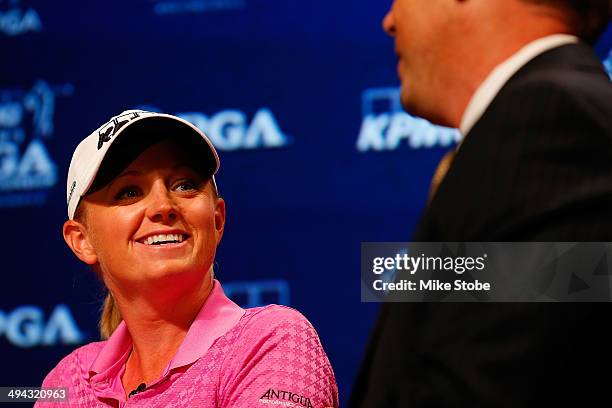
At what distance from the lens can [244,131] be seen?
299cm

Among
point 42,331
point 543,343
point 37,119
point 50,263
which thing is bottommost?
point 42,331

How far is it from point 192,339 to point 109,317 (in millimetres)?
Answer: 422

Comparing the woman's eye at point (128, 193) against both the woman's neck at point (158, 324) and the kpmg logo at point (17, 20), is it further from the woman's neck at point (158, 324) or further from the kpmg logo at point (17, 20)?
the kpmg logo at point (17, 20)

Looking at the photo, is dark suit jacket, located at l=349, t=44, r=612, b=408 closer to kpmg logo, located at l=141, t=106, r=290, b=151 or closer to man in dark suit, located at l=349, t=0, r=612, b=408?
man in dark suit, located at l=349, t=0, r=612, b=408

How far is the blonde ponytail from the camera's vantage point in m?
2.03

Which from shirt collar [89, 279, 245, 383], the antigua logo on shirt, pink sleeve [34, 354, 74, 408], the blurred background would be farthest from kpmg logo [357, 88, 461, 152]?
the antigua logo on shirt

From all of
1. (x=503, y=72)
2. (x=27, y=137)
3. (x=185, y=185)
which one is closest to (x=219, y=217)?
(x=185, y=185)

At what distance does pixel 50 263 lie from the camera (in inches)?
124

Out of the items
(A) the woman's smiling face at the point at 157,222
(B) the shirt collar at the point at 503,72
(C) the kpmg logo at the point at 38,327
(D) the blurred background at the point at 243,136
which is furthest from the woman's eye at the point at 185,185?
(C) the kpmg logo at the point at 38,327

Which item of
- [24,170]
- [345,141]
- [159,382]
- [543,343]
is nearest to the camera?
[543,343]

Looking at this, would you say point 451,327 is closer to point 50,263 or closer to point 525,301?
point 525,301

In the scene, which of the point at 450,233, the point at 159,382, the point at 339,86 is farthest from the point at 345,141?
the point at 450,233

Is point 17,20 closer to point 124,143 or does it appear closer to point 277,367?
point 124,143

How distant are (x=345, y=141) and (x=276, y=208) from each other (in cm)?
30
